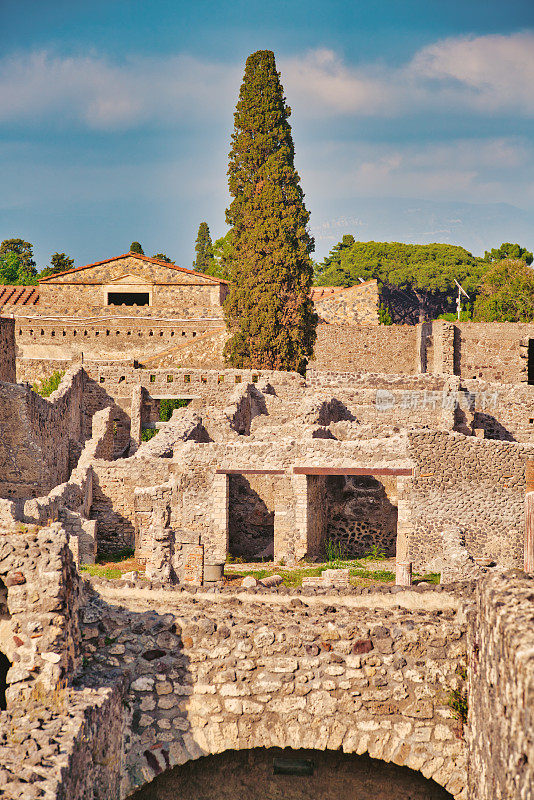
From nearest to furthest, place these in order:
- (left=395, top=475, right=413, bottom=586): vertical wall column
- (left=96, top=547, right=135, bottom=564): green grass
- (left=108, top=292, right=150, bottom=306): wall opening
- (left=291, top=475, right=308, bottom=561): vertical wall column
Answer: (left=395, top=475, right=413, bottom=586): vertical wall column
(left=96, top=547, right=135, bottom=564): green grass
(left=291, top=475, right=308, bottom=561): vertical wall column
(left=108, top=292, right=150, bottom=306): wall opening

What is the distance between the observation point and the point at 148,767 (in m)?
9.95

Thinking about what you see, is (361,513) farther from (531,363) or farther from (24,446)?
(531,363)

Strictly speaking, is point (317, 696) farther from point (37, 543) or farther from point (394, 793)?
point (37, 543)

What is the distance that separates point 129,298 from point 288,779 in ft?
121

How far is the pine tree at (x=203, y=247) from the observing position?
77.2 meters

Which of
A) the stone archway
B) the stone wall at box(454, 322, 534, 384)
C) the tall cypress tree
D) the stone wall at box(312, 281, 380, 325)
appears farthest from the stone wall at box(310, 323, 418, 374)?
the stone archway

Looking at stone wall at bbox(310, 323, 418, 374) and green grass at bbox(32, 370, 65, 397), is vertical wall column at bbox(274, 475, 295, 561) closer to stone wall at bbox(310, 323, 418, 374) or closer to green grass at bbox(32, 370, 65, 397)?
green grass at bbox(32, 370, 65, 397)

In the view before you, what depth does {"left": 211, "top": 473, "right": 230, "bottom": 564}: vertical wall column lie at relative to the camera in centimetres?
1997

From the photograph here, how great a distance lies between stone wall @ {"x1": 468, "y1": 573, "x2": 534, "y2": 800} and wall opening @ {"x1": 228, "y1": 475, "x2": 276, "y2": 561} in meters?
12.3

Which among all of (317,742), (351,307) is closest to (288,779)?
(317,742)

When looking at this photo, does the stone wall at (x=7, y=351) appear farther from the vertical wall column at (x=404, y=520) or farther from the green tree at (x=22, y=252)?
the green tree at (x=22, y=252)

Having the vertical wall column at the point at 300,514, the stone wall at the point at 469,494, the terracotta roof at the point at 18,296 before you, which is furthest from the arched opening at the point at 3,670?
the terracotta roof at the point at 18,296

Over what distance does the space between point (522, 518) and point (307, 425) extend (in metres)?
5.84

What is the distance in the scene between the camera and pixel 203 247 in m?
78.2
